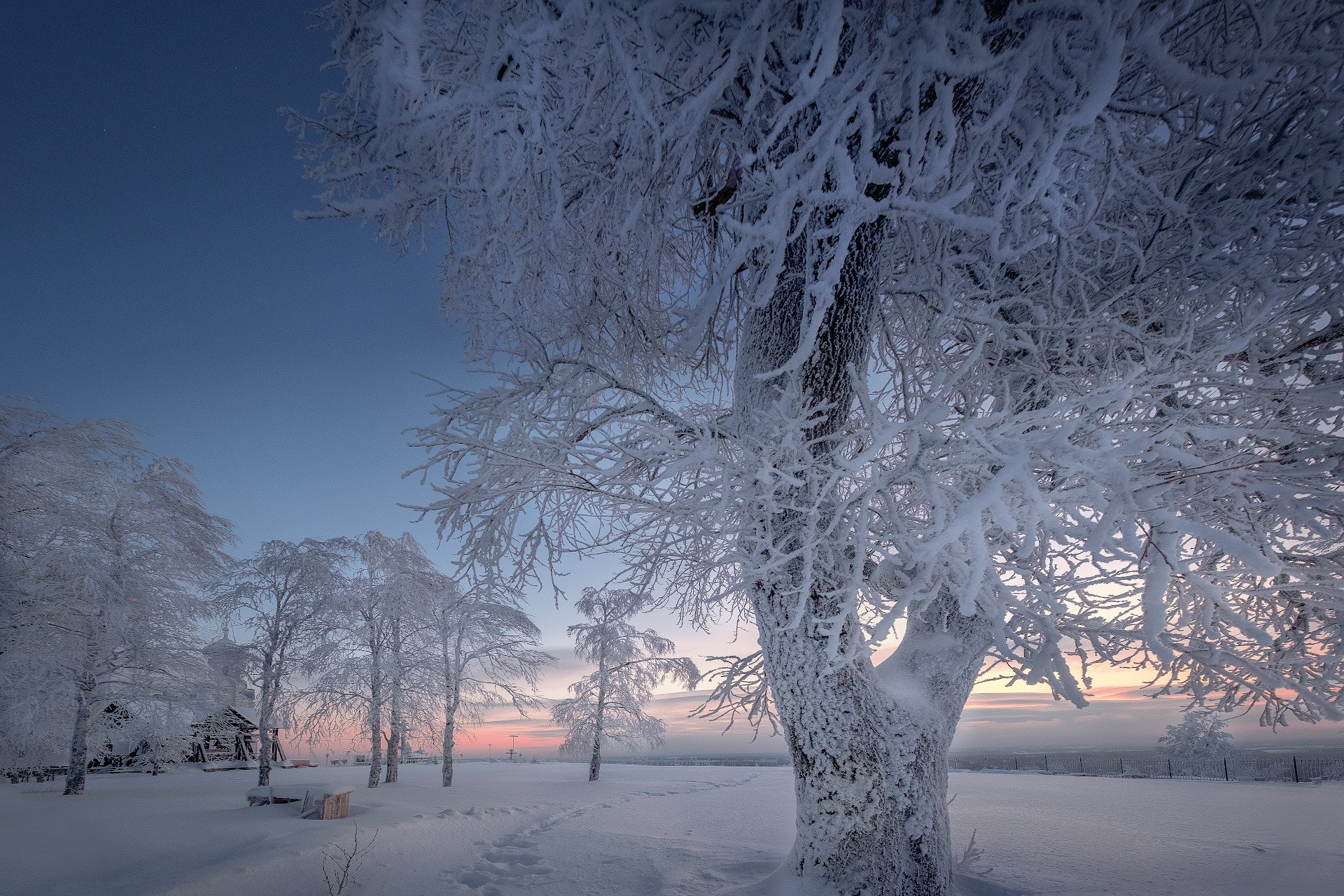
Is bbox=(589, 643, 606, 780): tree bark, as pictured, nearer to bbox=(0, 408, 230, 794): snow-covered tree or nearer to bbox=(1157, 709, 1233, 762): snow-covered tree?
bbox=(0, 408, 230, 794): snow-covered tree

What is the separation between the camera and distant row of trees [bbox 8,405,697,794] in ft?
30.4

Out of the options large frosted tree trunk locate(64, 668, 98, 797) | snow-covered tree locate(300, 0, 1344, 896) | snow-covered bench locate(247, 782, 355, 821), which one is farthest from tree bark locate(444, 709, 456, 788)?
snow-covered tree locate(300, 0, 1344, 896)

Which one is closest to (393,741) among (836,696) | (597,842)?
(597,842)

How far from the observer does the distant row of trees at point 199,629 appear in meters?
9.27

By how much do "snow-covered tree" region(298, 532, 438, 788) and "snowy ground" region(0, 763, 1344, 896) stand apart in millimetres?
2380

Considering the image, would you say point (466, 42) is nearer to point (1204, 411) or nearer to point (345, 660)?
point (1204, 411)

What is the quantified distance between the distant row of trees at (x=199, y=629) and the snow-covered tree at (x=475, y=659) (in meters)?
0.05

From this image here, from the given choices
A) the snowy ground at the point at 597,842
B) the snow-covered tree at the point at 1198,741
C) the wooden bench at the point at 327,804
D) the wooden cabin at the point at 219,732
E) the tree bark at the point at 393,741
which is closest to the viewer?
the snowy ground at the point at 597,842

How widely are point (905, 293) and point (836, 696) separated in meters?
3.12

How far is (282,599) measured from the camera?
1523cm

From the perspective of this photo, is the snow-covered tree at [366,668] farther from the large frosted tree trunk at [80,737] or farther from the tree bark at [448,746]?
the large frosted tree trunk at [80,737]

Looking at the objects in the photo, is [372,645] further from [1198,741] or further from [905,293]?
[1198,741]

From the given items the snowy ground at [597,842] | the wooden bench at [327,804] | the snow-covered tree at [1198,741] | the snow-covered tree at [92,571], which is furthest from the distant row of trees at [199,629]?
the snow-covered tree at [1198,741]

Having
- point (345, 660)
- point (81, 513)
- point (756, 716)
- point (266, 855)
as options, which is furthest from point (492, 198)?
point (345, 660)
